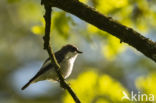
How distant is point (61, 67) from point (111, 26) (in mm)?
3077

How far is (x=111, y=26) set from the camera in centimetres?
303

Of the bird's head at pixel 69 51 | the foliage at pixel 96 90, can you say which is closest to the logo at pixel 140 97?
the foliage at pixel 96 90

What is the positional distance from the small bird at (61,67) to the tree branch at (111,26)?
256 cm

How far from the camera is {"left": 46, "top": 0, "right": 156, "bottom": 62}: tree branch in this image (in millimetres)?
2953

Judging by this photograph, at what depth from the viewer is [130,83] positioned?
1018 cm

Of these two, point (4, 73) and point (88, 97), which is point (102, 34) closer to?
point (88, 97)

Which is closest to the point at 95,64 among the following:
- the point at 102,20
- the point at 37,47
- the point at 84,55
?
the point at 84,55

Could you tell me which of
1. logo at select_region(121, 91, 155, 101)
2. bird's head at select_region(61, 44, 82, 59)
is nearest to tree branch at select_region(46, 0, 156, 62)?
logo at select_region(121, 91, 155, 101)

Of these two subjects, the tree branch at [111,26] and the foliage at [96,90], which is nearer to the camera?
the tree branch at [111,26]

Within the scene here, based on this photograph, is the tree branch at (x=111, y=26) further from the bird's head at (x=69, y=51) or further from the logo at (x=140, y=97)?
the bird's head at (x=69, y=51)

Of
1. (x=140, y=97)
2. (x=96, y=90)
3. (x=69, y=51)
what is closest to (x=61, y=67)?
(x=69, y=51)

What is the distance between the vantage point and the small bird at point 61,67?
580 cm

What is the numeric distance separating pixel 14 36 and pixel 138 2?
24.0 feet

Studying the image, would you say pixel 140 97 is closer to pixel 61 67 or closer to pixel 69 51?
pixel 61 67
